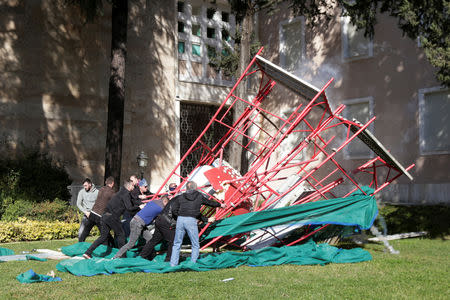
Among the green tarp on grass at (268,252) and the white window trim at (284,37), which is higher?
the white window trim at (284,37)

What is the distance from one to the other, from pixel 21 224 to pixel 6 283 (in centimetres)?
757

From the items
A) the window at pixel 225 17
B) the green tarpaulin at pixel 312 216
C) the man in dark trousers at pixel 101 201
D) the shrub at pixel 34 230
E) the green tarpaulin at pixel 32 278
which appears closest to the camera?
the green tarpaulin at pixel 32 278

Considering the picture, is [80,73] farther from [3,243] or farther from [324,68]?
[324,68]

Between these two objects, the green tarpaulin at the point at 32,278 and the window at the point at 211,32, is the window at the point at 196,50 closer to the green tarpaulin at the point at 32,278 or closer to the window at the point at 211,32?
the window at the point at 211,32

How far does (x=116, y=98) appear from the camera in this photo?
752 inches

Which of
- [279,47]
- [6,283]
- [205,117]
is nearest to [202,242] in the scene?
[6,283]

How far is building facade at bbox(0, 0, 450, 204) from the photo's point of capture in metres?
20.5

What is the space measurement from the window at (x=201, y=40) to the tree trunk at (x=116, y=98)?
5.20 metres

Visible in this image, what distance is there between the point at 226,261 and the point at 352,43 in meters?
15.4

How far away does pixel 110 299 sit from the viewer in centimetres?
767

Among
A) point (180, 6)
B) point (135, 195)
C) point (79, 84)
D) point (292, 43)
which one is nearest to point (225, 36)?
point (180, 6)

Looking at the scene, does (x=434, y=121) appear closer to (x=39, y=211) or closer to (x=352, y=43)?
(x=352, y=43)

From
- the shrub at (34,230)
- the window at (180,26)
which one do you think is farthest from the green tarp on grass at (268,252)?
the window at (180,26)

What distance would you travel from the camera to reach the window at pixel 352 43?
23000 millimetres
